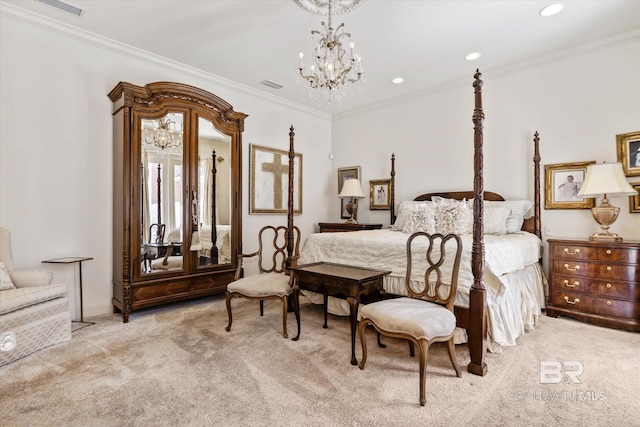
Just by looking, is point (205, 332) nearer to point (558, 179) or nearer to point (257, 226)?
point (257, 226)

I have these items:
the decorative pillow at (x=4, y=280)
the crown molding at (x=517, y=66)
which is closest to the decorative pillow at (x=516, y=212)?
the crown molding at (x=517, y=66)

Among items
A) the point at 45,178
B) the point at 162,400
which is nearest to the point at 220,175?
the point at 45,178

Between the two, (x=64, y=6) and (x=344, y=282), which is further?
(x=64, y=6)

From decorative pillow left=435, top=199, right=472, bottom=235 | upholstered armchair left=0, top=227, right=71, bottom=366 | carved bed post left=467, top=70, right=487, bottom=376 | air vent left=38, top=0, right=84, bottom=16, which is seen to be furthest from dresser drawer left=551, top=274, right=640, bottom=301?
air vent left=38, top=0, right=84, bottom=16

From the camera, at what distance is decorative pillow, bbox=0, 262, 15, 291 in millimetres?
2567

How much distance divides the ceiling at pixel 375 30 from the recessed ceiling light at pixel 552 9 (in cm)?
6

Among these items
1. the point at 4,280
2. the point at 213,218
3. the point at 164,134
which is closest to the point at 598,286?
the point at 213,218

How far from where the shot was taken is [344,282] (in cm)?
249

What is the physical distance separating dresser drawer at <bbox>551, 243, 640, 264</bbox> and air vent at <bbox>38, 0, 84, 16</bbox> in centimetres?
529

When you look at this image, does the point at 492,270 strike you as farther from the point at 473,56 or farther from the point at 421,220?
the point at 473,56

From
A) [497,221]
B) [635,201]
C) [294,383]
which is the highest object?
[635,201]

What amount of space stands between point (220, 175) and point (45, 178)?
171cm

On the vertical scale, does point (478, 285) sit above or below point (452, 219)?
below

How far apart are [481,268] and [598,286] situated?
185 centimetres
